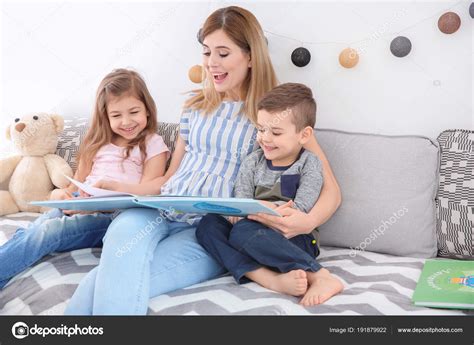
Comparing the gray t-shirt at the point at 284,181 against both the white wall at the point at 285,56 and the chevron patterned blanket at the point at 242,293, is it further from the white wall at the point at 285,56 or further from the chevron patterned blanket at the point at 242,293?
the white wall at the point at 285,56

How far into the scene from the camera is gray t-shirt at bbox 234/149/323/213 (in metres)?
1.57

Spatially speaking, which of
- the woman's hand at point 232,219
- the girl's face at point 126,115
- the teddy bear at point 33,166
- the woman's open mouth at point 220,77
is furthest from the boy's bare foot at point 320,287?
the teddy bear at point 33,166

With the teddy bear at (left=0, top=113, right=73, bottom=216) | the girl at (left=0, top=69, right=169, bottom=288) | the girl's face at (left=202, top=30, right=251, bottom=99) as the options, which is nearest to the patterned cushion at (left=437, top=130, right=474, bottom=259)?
the girl's face at (left=202, top=30, right=251, bottom=99)

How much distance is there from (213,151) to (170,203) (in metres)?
0.47

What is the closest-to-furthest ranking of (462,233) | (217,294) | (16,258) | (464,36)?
1. (217,294)
2. (16,258)
3. (462,233)
4. (464,36)

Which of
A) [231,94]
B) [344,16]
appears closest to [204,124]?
[231,94]

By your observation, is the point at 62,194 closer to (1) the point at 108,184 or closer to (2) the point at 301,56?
(1) the point at 108,184

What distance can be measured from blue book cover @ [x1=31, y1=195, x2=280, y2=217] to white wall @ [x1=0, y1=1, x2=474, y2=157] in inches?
27.8

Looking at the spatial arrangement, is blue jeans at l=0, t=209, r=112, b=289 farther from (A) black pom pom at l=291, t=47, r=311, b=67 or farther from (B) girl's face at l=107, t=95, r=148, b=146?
(A) black pom pom at l=291, t=47, r=311, b=67

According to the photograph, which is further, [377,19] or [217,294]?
[377,19]
